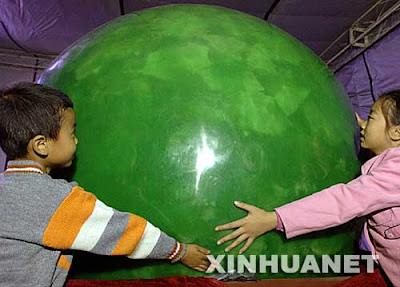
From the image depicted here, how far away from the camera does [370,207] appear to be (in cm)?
101

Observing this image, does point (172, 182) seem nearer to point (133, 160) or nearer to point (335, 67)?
point (133, 160)

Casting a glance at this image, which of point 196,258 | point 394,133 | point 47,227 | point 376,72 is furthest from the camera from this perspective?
point 376,72

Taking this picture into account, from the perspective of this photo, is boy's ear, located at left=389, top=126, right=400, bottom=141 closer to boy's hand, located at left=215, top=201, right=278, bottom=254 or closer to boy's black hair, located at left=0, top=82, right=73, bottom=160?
boy's hand, located at left=215, top=201, right=278, bottom=254

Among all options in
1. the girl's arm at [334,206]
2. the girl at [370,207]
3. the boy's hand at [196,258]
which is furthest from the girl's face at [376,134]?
the boy's hand at [196,258]

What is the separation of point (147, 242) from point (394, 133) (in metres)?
0.71

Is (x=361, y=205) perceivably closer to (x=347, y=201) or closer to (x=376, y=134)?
(x=347, y=201)

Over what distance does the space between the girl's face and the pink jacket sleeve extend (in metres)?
0.11

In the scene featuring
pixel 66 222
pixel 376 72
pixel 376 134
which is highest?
pixel 376 72

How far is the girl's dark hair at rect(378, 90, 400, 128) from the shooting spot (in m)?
1.10

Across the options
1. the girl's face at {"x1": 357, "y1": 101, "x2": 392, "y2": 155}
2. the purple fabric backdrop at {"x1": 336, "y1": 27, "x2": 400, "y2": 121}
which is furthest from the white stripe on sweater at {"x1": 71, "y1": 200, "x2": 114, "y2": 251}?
the purple fabric backdrop at {"x1": 336, "y1": 27, "x2": 400, "y2": 121}

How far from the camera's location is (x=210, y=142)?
954mm

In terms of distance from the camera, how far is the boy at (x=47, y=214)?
81 cm

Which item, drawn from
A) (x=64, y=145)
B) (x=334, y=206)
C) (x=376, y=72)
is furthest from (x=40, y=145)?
(x=376, y=72)

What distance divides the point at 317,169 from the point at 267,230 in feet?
0.68
